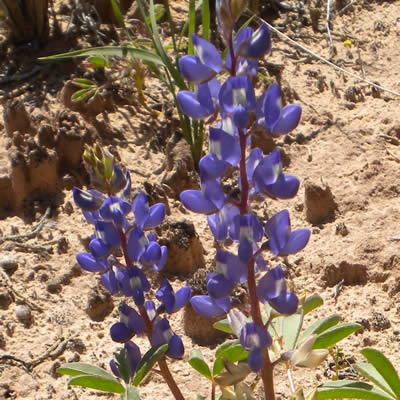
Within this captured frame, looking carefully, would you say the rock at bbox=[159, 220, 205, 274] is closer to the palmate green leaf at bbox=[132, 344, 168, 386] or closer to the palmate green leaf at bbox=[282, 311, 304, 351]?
the palmate green leaf at bbox=[282, 311, 304, 351]

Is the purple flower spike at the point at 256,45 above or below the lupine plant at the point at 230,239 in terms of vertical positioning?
above

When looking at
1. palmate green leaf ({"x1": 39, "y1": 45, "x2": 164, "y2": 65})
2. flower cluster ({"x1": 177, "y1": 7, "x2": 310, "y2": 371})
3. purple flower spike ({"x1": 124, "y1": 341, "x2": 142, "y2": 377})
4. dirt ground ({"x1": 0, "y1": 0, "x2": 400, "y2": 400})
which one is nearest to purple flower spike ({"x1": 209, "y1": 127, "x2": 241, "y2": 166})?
flower cluster ({"x1": 177, "y1": 7, "x2": 310, "y2": 371})

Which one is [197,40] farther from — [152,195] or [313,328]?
Answer: [152,195]

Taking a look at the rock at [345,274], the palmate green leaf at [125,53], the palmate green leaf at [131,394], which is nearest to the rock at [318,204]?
the rock at [345,274]

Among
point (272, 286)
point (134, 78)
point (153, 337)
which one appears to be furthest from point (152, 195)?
point (272, 286)

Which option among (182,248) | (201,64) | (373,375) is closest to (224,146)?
(201,64)

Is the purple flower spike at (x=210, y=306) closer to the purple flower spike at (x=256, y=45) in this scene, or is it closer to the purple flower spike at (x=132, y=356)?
the purple flower spike at (x=132, y=356)
